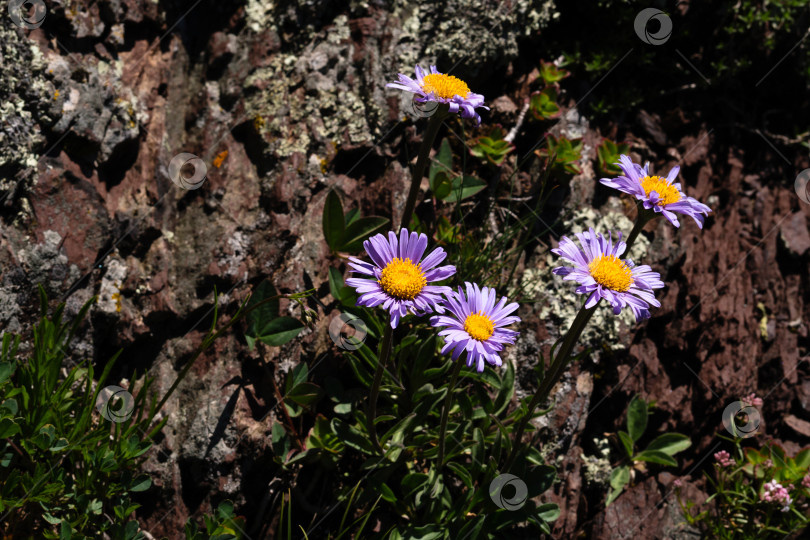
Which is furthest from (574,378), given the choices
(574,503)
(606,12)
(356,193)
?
(606,12)

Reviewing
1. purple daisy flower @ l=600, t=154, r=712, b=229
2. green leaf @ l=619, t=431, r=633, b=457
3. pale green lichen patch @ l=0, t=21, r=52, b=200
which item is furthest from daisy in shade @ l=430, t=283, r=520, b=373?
pale green lichen patch @ l=0, t=21, r=52, b=200

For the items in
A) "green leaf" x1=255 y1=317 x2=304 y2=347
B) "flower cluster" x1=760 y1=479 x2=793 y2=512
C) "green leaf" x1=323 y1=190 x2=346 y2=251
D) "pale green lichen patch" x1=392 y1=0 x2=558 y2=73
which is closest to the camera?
"green leaf" x1=255 y1=317 x2=304 y2=347

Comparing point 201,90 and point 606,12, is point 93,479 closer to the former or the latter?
point 201,90

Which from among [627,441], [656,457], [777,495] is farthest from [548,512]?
[777,495]

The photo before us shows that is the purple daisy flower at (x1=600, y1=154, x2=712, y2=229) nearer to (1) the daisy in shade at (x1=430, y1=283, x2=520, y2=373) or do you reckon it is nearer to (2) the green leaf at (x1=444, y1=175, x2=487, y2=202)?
(1) the daisy in shade at (x1=430, y1=283, x2=520, y2=373)

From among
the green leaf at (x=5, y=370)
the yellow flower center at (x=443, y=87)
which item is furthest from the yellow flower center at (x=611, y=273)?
→ the green leaf at (x=5, y=370)
